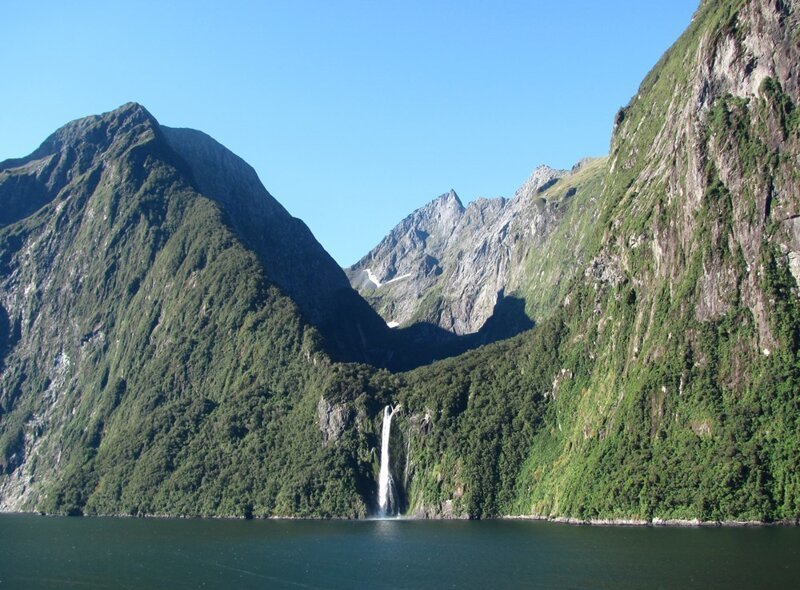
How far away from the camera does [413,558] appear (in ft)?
380

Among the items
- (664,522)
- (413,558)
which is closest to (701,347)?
(664,522)

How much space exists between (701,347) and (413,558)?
2916 inches

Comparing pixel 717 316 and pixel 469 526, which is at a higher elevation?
pixel 717 316

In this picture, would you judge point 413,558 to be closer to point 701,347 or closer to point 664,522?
point 664,522

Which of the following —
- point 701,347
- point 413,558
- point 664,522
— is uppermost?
point 701,347

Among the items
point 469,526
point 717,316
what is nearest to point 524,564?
point 469,526

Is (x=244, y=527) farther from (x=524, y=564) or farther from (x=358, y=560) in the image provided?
(x=524, y=564)

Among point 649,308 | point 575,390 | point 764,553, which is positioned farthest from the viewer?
point 575,390

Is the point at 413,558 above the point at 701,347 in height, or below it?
below

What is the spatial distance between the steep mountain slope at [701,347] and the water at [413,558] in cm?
1464

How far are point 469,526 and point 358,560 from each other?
177 feet

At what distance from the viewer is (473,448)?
199375 millimetres

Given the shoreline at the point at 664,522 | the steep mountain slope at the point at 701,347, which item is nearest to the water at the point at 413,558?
the shoreline at the point at 664,522

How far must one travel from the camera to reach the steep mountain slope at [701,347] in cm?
14612
